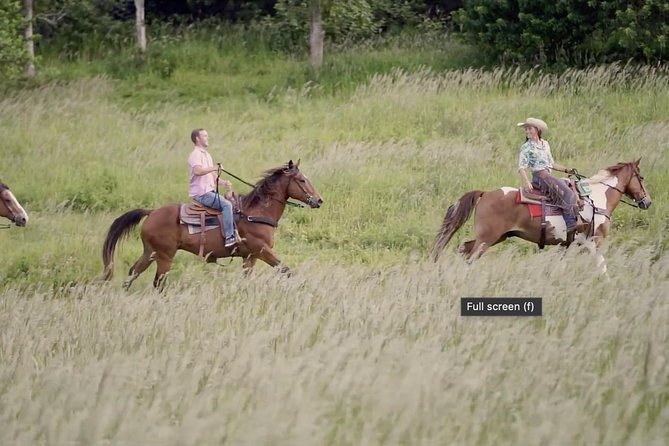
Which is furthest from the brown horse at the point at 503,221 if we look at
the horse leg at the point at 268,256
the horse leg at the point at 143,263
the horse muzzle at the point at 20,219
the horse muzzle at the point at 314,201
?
the horse muzzle at the point at 20,219

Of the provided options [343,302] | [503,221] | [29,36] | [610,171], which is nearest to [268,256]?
[503,221]

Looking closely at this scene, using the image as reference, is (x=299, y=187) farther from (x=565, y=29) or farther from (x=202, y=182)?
(x=565, y=29)

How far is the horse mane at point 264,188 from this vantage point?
485 inches

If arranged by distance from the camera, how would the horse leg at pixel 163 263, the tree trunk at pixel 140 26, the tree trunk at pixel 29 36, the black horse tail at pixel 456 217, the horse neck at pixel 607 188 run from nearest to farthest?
the horse leg at pixel 163 263 < the black horse tail at pixel 456 217 < the horse neck at pixel 607 188 < the tree trunk at pixel 29 36 < the tree trunk at pixel 140 26

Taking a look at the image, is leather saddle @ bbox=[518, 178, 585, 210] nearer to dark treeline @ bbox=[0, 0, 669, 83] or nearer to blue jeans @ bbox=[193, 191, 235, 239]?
blue jeans @ bbox=[193, 191, 235, 239]

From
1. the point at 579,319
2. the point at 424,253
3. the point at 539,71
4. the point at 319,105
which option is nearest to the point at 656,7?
the point at 539,71

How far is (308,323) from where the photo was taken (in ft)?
27.4

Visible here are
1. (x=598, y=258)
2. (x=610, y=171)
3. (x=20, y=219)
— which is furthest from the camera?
(x=610, y=171)

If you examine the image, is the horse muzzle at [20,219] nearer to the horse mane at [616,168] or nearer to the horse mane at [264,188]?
the horse mane at [264,188]

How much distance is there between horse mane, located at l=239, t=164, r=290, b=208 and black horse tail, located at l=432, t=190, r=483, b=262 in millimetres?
1977

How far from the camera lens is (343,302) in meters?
9.02

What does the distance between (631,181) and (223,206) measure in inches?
197

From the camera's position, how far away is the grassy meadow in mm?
6488

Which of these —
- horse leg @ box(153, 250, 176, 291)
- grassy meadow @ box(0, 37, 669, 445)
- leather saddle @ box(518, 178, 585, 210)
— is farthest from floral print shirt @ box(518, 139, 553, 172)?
horse leg @ box(153, 250, 176, 291)
